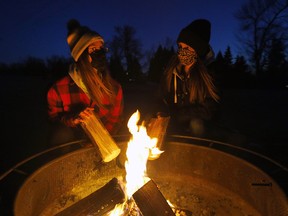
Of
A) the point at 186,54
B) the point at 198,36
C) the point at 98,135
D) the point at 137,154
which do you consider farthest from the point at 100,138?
the point at 198,36

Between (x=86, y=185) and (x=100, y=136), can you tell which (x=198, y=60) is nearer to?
(x=100, y=136)

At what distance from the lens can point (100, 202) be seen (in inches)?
70.7

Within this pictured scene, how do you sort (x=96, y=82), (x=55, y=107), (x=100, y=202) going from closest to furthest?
(x=100, y=202)
(x=96, y=82)
(x=55, y=107)

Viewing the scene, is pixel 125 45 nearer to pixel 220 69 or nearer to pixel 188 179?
pixel 220 69

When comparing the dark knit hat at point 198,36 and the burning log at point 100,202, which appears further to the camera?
the dark knit hat at point 198,36

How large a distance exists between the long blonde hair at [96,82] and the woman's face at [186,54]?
0.86 metres

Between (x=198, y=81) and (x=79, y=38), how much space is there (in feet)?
4.93

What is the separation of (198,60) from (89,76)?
1.31m

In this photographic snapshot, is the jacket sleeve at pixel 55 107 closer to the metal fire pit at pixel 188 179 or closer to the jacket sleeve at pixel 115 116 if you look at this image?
the jacket sleeve at pixel 115 116

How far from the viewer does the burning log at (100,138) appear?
7.36ft

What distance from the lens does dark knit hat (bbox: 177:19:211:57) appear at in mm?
2828

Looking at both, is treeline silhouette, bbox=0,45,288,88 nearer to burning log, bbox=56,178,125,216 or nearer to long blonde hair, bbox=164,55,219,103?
long blonde hair, bbox=164,55,219,103

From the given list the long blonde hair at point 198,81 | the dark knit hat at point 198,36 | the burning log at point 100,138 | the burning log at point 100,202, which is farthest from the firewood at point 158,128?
the dark knit hat at point 198,36

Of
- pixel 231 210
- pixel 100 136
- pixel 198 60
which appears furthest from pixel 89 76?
pixel 231 210
